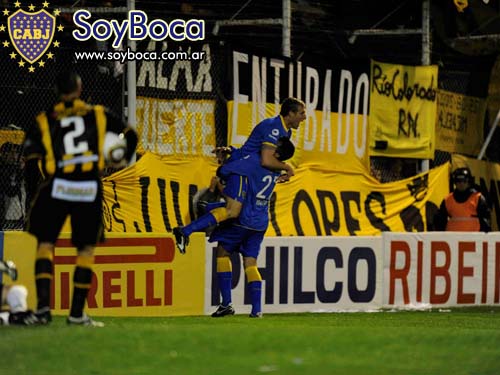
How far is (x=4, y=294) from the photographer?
9.93 m

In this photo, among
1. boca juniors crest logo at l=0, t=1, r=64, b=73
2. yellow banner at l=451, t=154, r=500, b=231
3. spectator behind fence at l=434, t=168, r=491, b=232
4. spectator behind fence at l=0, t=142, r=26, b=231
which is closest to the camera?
spectator behind fence at l=0, t=142, r=26, b=231

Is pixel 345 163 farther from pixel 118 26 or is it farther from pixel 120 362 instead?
pixel 120 362

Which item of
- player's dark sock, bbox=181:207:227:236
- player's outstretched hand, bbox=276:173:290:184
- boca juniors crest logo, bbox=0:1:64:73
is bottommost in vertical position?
player's dark sock, bbox=181:207:227:236

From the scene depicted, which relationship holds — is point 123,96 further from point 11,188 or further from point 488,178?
point 488,178

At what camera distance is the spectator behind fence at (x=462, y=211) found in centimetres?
1945

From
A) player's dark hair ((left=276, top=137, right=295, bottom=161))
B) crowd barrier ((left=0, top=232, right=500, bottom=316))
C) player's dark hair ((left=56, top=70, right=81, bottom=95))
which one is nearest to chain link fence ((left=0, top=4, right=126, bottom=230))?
crowd barrier ((left=0, top=232, right=500, bottom=316))

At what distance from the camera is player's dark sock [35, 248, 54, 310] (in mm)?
9875

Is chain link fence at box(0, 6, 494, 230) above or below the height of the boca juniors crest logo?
below

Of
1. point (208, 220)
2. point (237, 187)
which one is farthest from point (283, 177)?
point (208, 220)

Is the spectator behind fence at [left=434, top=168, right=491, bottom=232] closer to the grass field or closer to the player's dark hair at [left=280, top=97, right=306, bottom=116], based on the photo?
the player's dark hair at [left=280, top=97, right=306, bottom=116]

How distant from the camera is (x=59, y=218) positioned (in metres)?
9.98

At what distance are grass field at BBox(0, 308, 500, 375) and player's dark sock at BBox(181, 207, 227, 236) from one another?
3046 mm

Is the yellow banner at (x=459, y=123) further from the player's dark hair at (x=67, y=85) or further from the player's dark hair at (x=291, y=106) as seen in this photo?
the player's dark hair at (x=67, y=85)

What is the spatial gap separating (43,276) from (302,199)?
377 inches
